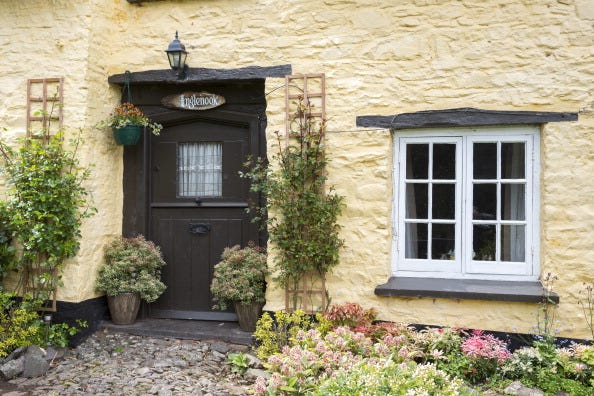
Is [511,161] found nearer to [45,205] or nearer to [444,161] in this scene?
[444,161]

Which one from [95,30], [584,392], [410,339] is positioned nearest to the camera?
[584,392]

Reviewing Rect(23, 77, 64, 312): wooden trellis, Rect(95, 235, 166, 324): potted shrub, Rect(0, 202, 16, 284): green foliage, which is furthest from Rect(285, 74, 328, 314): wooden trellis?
Rect(0, 202, 16, 284): green foliage

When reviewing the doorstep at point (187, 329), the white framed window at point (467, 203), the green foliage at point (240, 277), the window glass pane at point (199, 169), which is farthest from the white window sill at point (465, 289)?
the window glass pane at point (199, 169)

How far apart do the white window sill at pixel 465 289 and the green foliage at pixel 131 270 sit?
8.13ft

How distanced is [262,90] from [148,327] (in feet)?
9.48

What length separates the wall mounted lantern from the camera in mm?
5578

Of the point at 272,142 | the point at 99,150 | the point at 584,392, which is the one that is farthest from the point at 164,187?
the point at 584,392

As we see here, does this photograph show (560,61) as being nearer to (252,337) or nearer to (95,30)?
(252,337)

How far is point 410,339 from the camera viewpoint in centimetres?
481

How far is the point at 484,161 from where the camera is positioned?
17.0ft

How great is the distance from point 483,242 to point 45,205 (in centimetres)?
437

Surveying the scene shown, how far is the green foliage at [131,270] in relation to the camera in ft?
18.9

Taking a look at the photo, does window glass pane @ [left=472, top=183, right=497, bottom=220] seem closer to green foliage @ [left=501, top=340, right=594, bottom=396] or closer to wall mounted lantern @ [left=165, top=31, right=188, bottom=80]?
green foliage @ [left=501, top=340, right=594, bottom=396]

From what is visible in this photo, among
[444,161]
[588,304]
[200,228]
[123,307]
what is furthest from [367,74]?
[123,307]
